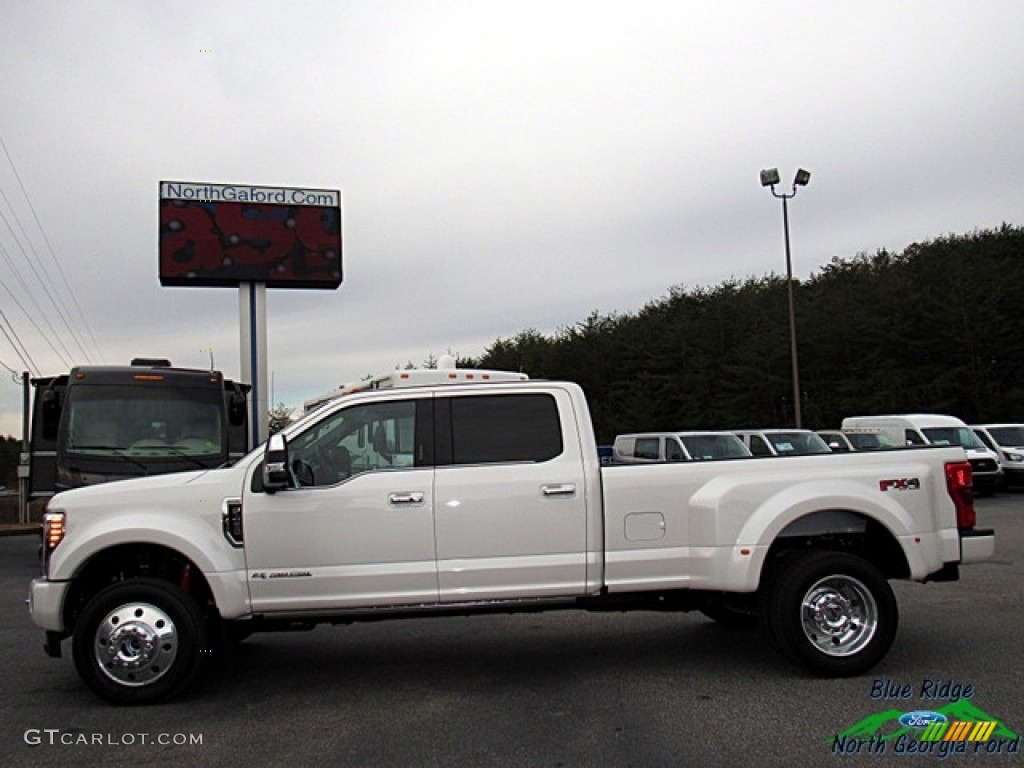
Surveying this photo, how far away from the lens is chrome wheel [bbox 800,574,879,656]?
21.0 ft

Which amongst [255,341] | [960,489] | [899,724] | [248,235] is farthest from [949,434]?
[899,724]

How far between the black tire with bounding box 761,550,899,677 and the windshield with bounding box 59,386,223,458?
916cm

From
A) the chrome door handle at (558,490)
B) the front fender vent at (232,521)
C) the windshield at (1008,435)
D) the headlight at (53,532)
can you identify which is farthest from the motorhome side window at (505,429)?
the windshield at (1008,435)

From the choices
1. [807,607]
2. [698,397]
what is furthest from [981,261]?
[807,607]

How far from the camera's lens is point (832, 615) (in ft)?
21.2

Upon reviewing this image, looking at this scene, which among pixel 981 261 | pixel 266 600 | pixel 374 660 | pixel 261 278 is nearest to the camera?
pixel 266 600

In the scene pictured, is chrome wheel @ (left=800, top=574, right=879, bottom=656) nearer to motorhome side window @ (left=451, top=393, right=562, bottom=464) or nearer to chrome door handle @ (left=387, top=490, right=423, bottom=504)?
motorhome side window @ (left=451, top=393, right=562, bottom=464)

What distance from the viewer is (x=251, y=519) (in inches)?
247

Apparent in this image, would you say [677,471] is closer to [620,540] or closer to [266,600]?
[620,540]

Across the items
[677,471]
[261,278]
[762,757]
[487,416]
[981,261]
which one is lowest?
[762,757]

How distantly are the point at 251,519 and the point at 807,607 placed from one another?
3714 millimetres

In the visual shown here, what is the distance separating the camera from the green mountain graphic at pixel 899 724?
5238 mm

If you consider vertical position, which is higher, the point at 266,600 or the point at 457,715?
the point at 266,600

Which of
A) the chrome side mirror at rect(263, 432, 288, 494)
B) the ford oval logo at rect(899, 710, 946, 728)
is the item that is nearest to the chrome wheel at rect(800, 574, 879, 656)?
the ford oval logo at rect(899, 710, 946, 728)
